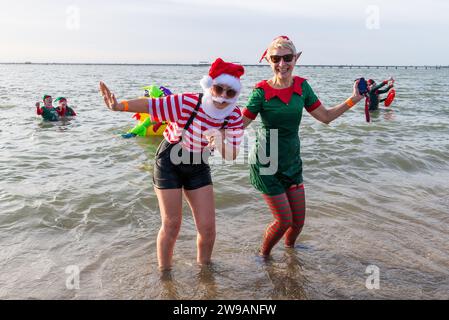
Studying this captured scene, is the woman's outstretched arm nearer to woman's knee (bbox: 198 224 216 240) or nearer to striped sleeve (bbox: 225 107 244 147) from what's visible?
striped sleeve (bbox: 225 107 244 147)

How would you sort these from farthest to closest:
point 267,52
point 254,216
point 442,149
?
point 442,149 < point 254,216 < point 267,52

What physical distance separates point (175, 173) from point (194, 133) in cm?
43

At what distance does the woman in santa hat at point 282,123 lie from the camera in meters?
3.77

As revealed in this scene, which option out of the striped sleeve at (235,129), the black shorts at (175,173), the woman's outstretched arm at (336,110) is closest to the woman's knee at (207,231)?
the black shorts at (175,173)

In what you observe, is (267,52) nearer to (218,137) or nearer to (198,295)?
(218,137)

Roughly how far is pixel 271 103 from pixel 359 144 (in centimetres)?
793

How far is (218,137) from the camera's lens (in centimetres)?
337

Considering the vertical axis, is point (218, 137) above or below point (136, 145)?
above

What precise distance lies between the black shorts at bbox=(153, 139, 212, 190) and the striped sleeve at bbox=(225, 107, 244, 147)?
39cm

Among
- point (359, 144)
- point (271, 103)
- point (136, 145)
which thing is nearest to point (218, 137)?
point (271, 103)

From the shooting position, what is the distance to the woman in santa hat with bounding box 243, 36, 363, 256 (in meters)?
3.77

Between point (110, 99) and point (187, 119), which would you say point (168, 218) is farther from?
point (110, 99)

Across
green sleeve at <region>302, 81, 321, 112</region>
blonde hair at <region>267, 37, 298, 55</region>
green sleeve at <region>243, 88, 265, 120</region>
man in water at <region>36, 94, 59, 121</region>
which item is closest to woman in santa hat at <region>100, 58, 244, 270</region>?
green sleeve at <region>243, 88, 265, 120</region>

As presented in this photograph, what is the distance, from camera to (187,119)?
3.39m
